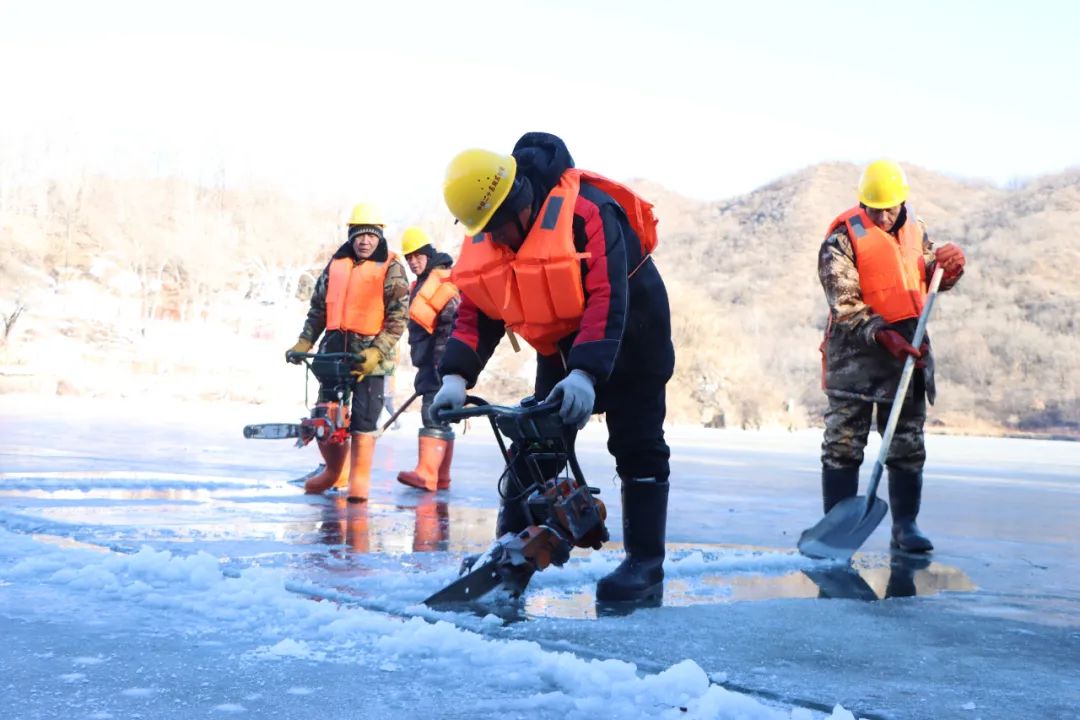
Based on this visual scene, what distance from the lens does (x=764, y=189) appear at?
110 meters

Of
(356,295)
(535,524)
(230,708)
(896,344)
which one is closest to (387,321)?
(356,295)

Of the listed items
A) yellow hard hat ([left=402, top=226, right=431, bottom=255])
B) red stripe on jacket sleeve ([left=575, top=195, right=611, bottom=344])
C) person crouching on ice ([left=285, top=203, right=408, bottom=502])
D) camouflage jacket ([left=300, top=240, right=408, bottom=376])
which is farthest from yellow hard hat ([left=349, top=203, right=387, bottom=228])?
red stripe on jacket sleeve ([left=575, top=195, right=611, bottom=344])

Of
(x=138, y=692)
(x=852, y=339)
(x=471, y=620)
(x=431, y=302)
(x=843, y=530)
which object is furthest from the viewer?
(x=431, y=302)

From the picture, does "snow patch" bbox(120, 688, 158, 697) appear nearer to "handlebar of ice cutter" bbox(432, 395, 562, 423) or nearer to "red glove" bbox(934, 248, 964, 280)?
"handlebar of ice cutter" bbox(432, 395, 562, 423)

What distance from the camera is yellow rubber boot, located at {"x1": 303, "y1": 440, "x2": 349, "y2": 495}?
27.0 feet

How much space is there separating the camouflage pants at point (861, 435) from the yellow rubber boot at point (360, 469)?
3.06 meters

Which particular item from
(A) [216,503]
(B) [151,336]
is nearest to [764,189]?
(B) [151,336]

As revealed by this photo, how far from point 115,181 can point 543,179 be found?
66.2 meters

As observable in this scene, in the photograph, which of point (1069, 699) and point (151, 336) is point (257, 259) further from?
point (1069, 699)

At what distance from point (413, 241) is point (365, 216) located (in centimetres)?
150

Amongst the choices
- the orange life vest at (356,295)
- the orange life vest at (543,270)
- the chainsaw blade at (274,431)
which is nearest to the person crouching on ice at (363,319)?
the orange life vest at (356,295)

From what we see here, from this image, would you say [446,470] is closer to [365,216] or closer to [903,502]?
[365,216]

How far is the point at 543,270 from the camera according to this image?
410 cm

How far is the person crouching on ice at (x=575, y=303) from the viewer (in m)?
4.04
